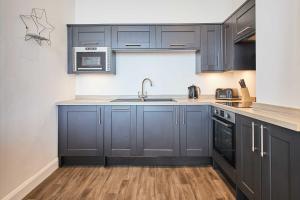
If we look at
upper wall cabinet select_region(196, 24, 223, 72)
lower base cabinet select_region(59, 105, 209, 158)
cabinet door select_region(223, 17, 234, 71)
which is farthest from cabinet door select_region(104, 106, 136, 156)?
cabinet door select_region(223, 17, 234, 71)

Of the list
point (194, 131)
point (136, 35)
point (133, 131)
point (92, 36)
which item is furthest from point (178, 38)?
point (133, 131)

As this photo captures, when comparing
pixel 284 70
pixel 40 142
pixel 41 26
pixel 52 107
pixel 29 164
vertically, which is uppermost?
pixel 41 26

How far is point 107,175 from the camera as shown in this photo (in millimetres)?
3178

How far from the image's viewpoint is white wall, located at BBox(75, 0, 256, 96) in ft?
13.3

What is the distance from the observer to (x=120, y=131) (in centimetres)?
350

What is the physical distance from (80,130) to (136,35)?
1.59 m

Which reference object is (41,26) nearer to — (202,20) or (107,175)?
(107,175)

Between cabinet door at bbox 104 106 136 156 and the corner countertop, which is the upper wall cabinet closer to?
the corner countertop

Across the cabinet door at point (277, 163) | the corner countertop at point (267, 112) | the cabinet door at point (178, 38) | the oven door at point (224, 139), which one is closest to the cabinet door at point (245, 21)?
the cabinet door at point (178, 38)

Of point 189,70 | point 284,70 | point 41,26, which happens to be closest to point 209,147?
point 189,70

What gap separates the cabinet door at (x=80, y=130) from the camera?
3.50 metres

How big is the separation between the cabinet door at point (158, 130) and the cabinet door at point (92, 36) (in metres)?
1.16

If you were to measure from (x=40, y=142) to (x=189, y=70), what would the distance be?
2424 millimetres

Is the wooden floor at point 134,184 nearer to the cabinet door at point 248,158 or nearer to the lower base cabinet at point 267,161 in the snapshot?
the cabinet door at point 248,158
